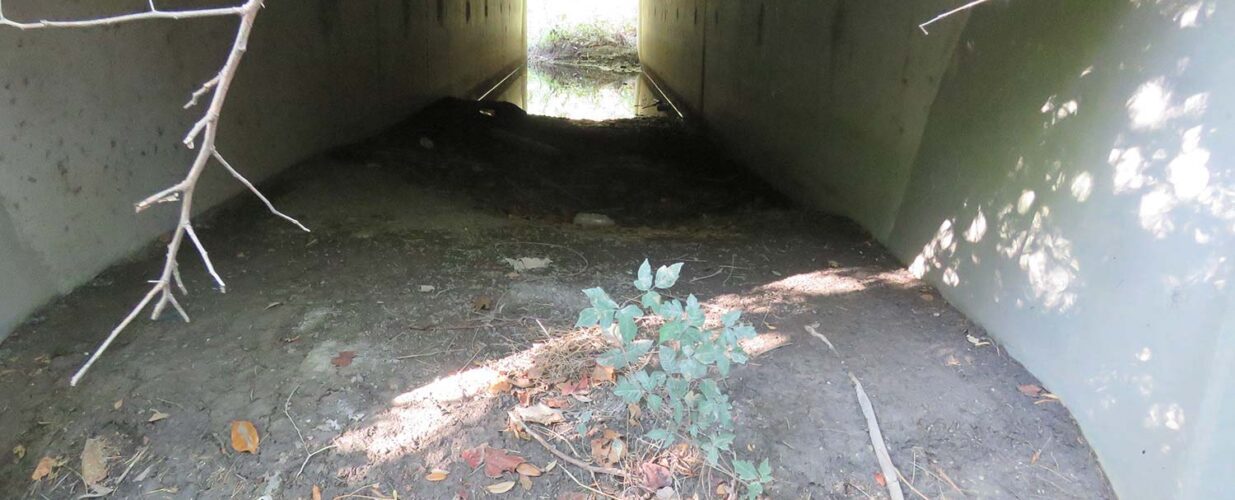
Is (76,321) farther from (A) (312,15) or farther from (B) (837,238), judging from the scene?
(B) (837,238)

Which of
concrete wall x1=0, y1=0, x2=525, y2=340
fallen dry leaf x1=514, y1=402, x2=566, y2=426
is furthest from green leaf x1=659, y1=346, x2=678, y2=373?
concrete wall x1=0, y1=0, x2=525, y2=340

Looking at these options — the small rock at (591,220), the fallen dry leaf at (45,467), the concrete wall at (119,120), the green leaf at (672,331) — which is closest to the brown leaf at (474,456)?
the green leaf at (672,331)

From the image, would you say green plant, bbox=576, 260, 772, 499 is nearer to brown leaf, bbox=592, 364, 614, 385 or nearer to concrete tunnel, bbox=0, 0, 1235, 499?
brown leaf, bbox=592, 364, 614, 385

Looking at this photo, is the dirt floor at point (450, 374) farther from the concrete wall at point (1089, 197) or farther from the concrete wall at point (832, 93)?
the concrete wall at point (832, 93)

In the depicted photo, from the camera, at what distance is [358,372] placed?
2449 mm

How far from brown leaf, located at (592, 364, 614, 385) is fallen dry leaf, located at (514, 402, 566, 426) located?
8.0 inches

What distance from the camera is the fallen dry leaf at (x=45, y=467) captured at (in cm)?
201

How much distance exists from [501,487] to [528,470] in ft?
0.32

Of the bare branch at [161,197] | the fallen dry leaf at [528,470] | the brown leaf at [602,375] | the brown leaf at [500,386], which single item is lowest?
the fallen dry leaf at [528,470]

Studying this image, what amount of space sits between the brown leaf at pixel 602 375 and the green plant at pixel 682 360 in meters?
0.27

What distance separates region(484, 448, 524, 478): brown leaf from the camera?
6.82 feet

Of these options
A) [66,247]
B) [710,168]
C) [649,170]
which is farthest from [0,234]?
[710,168]

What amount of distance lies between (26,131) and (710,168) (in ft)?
18.2

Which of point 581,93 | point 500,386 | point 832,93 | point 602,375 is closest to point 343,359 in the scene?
→ point 500,386
